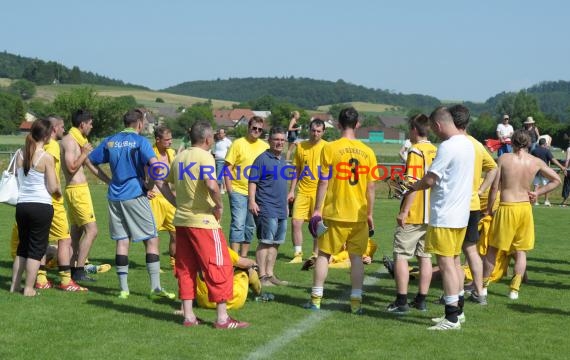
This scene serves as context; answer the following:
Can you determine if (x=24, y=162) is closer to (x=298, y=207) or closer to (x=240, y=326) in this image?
(x=240, y=326)

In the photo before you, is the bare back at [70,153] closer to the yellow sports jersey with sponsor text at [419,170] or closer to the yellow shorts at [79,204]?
the yellow shorts at [79,204]

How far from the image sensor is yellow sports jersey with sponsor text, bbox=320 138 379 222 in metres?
7.97

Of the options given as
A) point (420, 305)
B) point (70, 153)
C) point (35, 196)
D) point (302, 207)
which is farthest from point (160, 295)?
point (302, 207)

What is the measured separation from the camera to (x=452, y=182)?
7273 millimetres

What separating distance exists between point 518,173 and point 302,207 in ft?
11.2

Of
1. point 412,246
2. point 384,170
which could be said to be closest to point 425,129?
point 412,246

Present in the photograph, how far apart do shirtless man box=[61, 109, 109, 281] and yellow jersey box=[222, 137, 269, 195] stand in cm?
186

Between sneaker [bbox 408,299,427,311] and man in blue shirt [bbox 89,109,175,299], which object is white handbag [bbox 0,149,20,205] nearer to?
man in blue shirt [bbox 89,109,175,299]

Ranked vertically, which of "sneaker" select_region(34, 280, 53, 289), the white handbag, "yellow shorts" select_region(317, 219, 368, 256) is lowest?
"sneaker" select_region(34, 280, 53, 289)

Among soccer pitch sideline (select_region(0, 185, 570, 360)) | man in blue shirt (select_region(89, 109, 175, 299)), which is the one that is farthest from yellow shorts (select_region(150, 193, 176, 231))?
man in blue shirt (select_region(89, 109, 175, 299))

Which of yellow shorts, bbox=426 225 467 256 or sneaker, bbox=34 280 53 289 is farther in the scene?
sneaker, bbox=34 280 53 289

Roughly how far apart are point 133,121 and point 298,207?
3501mm

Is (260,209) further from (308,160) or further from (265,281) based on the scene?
(308,160)

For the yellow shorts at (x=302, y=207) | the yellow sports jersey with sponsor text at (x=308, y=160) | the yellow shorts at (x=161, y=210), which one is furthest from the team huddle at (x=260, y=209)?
the yellow shorts at (x=302, y=207)
